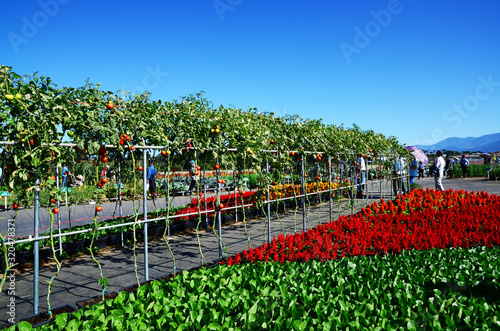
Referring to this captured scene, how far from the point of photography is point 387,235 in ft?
16.1

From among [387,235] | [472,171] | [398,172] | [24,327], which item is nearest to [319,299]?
[24,327]

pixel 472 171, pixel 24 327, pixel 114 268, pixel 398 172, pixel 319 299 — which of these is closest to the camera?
pixel 24 327

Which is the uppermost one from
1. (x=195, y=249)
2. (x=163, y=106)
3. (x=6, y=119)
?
(x=163, y=106)

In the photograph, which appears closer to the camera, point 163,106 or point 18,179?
point 18,179

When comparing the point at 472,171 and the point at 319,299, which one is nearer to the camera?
the point at 319,299

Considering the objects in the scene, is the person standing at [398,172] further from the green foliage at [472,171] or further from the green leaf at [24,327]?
the green foliage at [472,171]

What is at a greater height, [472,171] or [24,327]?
[472,171]

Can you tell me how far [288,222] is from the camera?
905cm

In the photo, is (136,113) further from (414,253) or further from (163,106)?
(414,253)

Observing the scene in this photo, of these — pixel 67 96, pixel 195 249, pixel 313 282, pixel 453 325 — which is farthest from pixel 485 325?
pixel 195 249

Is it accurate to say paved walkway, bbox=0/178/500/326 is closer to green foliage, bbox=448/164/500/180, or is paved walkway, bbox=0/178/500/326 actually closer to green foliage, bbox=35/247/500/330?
green foliage, bbox=35/247/500/330

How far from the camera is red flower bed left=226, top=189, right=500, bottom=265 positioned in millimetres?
4328

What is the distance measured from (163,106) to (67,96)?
93.4 inches

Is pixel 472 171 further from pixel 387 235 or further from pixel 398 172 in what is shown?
pixel 387 235
